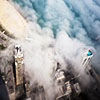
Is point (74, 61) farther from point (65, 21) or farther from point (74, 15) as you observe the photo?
point (74, 15)

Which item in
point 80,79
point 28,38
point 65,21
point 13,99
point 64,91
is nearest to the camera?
point 13,99

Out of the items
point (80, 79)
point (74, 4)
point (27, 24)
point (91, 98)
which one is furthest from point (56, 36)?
point (74, 4)

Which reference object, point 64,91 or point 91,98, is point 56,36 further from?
point 91,98

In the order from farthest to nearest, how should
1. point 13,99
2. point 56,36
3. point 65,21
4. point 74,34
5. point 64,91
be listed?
point 65,21, point 74,34, point 56,36, point 64,91, point 13,99

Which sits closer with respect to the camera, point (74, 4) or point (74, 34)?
point (74, 34)

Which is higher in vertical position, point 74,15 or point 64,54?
point 74,15

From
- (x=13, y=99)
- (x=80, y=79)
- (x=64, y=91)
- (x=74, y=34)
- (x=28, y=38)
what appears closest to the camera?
(x=13, y=99)

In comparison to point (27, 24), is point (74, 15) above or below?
above

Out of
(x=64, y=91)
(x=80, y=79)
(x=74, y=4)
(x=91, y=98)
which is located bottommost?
(x=91, y=98)

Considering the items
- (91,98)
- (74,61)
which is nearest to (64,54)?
(74,61)
